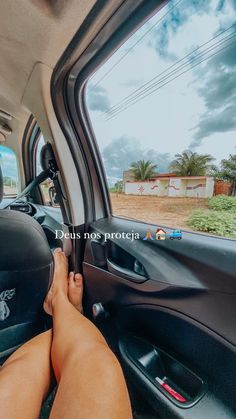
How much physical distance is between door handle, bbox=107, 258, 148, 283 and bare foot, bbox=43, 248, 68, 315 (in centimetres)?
41

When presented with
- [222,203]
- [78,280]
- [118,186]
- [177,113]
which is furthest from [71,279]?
[177,113]

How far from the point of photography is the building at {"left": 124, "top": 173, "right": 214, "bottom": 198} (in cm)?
86

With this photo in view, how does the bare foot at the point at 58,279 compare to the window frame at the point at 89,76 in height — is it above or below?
below

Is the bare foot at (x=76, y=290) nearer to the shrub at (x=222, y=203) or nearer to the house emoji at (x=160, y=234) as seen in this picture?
the house emoji at (x=160, y=234)

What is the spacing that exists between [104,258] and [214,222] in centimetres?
63

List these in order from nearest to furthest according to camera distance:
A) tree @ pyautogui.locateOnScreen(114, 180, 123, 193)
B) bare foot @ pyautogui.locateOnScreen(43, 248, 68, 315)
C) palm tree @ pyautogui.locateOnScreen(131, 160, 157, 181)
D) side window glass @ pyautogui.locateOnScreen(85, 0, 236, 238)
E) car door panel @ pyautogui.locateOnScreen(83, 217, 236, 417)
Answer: car door panel @ pyautogui.locateOnScreen(83, 217, 236, 417)
side window glass @ pyautogui.locateOnScreen(85, 0, 236, 238)
palm tree @ pyautogui.locateOnScreen(131, 160, 157, 181)
bare foot @ pyautogui.locateOnScreen(43, 248, 68, 315)
tree @ pyautogui.locateOnScreen(114, 180, 123, 193)

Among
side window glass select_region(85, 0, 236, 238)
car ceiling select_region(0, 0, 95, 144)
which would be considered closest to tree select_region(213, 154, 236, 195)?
side window glass select_region(85, 0, 236, 238)

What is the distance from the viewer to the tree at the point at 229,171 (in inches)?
29.4

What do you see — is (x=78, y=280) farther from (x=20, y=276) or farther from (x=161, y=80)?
(x=161, y=80)

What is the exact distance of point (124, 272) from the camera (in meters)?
0.97

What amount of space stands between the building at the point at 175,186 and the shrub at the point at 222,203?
29 mm

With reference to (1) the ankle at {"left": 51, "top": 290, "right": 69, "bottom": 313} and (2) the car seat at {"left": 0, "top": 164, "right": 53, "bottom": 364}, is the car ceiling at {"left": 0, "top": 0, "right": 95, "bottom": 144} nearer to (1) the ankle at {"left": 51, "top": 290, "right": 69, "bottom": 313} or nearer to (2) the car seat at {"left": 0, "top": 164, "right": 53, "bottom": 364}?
(2) the car seat at {"left": 0, "top": 164, "right": 53, "bottom": 364}

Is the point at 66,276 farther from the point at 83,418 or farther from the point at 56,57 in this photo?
the point at 56,57

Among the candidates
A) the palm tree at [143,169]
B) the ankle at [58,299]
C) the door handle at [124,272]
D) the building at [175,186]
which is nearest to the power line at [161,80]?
the palm tree at [143,169]
